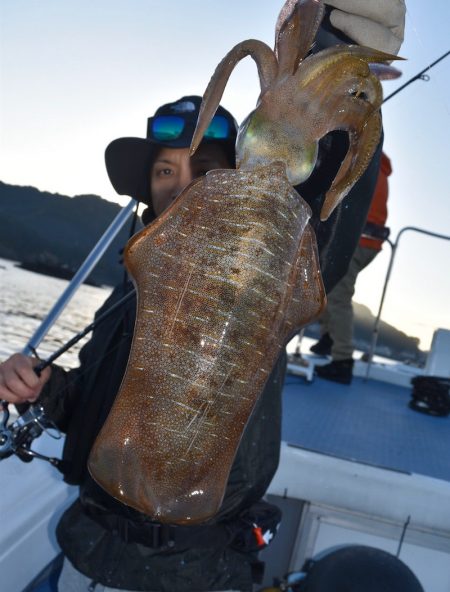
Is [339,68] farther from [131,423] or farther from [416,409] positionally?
[416,409]

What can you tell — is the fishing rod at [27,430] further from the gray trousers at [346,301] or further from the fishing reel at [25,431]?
the gray trousers at [346,301]

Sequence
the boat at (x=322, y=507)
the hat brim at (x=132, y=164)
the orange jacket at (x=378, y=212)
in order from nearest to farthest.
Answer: the hat brim at (x=132, y=164) < the boat at (x=322, y=507) < the orange jacket at (x=378, y=212)

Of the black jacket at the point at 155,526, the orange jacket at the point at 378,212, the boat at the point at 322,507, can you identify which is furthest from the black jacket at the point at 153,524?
the orange jacket at the point at 378,212

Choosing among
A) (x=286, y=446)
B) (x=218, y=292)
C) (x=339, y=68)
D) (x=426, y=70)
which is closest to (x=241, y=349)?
(x=218, y=292)

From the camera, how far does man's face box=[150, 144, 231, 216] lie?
240 centimetres

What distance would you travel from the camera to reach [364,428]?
4.61 m

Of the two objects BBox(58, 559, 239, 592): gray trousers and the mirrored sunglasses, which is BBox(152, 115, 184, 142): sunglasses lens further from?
BBox(58, 559, 239, 592): gray trousers

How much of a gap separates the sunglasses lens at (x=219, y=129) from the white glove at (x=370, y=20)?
0.68 metres

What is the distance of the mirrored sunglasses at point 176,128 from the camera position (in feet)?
7.54

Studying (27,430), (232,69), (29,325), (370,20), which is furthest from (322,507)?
(29,325)

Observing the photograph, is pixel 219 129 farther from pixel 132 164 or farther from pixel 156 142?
pixel 132 164

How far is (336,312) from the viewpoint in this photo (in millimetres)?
6477

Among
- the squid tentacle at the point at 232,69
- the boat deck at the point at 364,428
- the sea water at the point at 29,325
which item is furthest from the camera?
the sea water at the point at 29,325

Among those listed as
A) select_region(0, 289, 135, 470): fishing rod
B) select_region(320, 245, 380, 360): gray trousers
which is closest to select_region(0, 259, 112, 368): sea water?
select_region(320, 245, 380, 360): gray trousers
